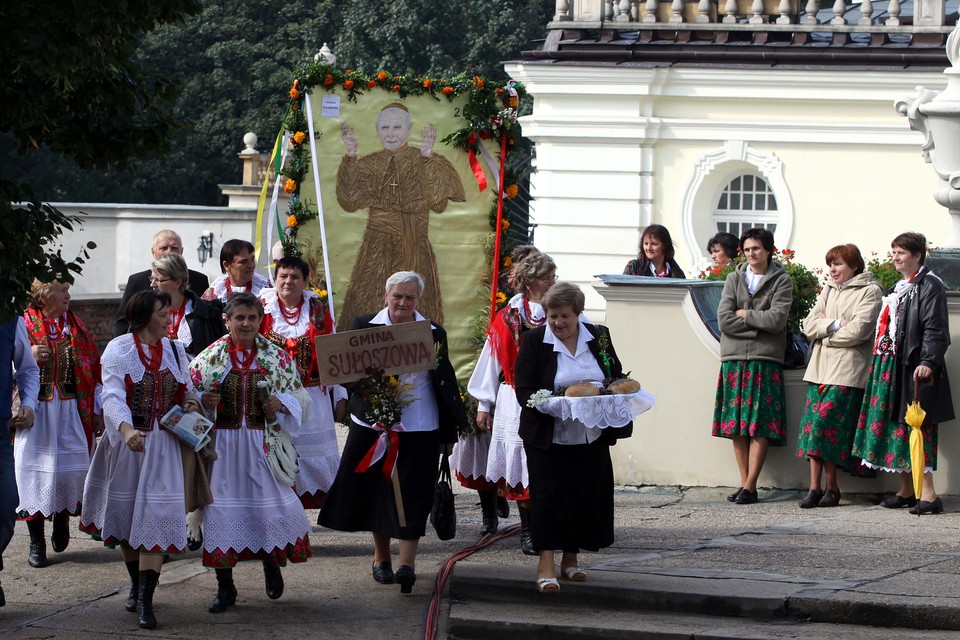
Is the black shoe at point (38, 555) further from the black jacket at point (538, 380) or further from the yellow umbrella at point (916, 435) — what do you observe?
the yellow umbrella at point (916, 435)

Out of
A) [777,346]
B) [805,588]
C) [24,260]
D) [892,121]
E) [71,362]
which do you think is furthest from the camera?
[892,121]

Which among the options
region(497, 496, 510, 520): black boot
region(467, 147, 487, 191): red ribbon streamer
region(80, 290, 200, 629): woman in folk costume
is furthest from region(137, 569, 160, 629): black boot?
region(467, 147, 487, 191): red ribbon streamer

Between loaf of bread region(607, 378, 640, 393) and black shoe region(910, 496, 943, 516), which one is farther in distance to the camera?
black shoe region(910, 496, 943, 516)

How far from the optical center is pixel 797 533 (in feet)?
31.0

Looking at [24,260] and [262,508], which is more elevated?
[24,260]

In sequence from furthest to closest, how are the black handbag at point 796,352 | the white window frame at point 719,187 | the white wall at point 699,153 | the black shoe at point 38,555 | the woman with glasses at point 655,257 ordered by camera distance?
Result: the white window frame at point 719,187 → the white wall at point 699,153 → the woman with glasses at point 655,257 → the black handbag at point 796,352 → the black shoe at point 38,555

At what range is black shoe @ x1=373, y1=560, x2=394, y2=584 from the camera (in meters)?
8.42

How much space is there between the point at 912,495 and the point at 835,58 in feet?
41.4

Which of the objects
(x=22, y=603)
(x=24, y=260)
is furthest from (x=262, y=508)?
(x=24, y=260)

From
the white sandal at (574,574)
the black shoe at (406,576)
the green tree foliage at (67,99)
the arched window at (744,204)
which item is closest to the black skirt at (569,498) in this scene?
the white sandal at (574,574)

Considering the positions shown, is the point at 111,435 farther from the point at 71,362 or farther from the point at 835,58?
the point at 835,58

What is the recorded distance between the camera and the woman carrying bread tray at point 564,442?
7.79 meters

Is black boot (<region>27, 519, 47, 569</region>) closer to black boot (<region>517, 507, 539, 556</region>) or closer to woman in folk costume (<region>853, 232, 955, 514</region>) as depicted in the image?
black boot (<region>517, 507, 539, 556</region>)

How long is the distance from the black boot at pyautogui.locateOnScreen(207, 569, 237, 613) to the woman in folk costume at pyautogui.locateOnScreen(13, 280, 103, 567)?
5.08 ft
